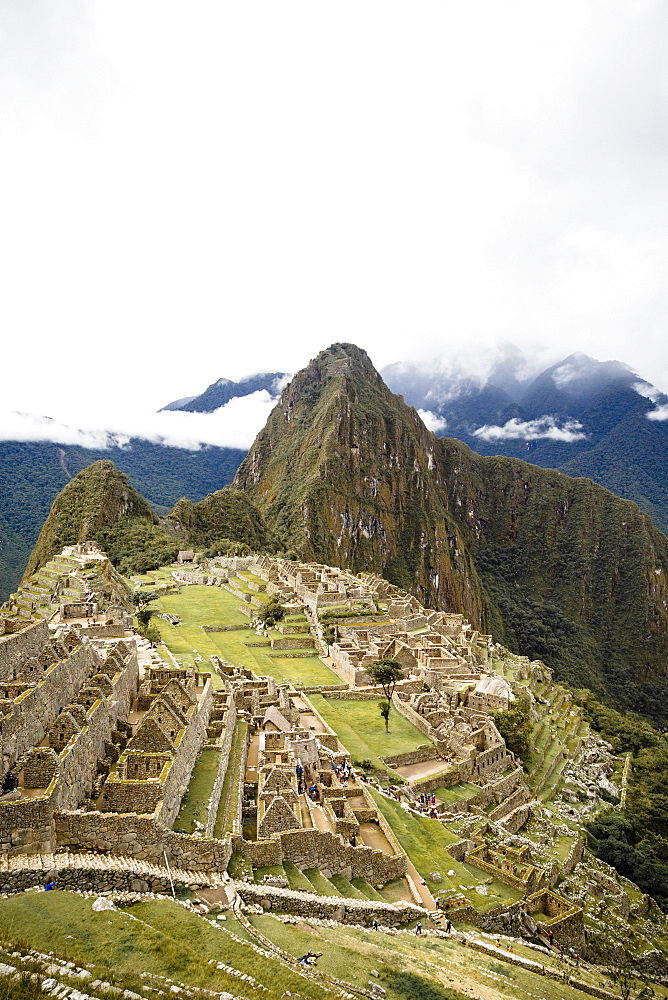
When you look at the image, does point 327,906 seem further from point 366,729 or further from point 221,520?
point 221,520

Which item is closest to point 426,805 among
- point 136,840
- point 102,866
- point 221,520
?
point 136,840

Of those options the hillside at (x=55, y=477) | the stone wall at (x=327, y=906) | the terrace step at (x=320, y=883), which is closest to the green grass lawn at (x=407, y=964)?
the stone wall at (x=327, y=906)

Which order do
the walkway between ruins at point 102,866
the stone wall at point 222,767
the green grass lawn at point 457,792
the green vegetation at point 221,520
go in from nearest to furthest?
the walkway between ruins at point 102,866 → the stone wall at point 222,767 → the green grass lawn at point 457,792 → the green vegetation at point 221,520

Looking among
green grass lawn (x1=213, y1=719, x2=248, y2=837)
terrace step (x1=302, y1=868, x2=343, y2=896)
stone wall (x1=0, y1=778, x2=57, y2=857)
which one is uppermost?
stone wall (x1=0, y1=778, x2=57, y2=857)

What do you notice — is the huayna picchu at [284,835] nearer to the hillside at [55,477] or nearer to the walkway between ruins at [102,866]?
the walkway between ruins at [102,866]

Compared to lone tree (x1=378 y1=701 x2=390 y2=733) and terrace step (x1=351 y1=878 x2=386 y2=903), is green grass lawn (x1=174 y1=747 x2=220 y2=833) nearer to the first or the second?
terrace step (x1=351 y1=878 x2=386 y2=903)

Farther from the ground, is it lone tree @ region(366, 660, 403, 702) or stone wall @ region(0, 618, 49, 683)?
stone wall @ region(0, 618, 49, 683)

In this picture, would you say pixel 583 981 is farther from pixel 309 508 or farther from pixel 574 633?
pixel 574 633

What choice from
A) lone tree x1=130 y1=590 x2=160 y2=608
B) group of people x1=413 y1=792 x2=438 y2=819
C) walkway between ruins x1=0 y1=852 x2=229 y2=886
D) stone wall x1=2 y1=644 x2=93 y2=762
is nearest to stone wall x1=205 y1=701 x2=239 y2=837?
walkway between ruins x1=0 y1=852 x2=229 y2=886
